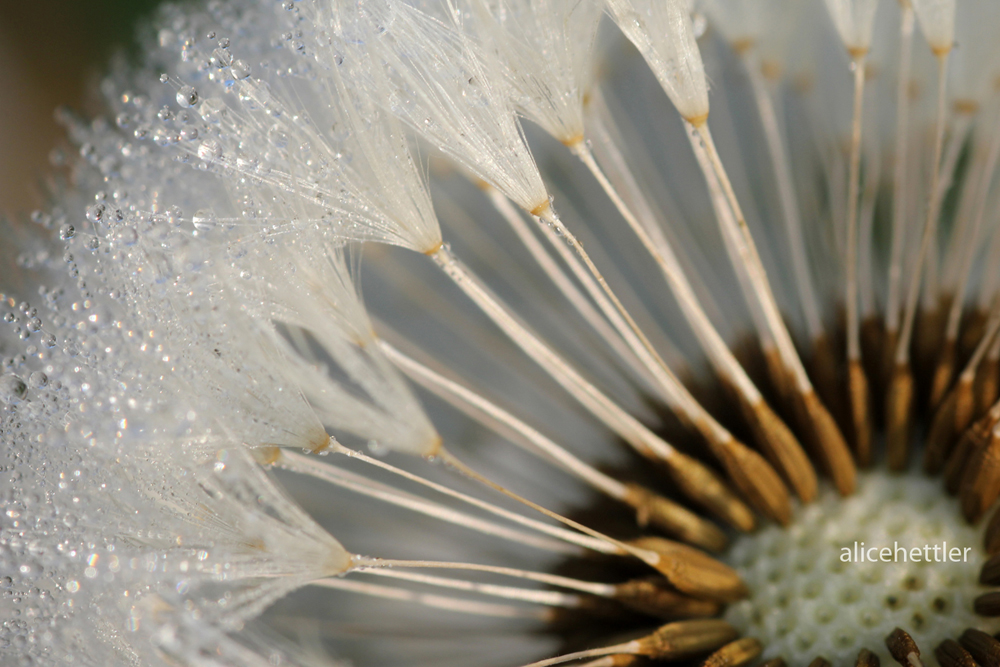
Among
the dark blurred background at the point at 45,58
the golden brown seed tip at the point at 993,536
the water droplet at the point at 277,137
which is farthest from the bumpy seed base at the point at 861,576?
the dark blurred background at the point at 45,58

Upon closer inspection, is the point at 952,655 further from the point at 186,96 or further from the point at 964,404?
the point at 186,96

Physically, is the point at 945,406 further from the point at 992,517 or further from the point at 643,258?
the point at 643,258

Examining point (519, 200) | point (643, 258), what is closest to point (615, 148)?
point (643, 258)

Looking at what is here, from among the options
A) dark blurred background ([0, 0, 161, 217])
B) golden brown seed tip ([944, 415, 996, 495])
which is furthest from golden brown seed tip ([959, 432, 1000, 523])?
dark blurred background ([0, 0, 161, 217])

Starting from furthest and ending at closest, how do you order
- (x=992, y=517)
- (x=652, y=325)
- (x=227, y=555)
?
(x=652, y=325)
(x=992, y=517)
(x=227, y=555)

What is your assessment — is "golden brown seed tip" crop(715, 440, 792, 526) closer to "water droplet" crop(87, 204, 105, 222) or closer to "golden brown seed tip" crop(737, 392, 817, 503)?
"golden brown seed tip" crop(737, 392, 817, 503)

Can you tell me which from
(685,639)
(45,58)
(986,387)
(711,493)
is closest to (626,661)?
(685,639)
